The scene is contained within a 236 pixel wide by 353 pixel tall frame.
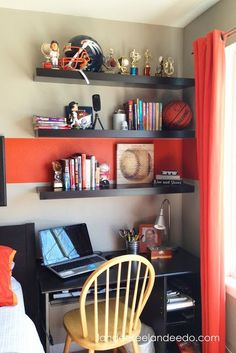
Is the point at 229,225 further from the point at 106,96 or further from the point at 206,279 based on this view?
the point at 106,96

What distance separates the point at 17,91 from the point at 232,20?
5.00 ft

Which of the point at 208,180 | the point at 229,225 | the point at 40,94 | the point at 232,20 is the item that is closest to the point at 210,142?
the point at 208,180

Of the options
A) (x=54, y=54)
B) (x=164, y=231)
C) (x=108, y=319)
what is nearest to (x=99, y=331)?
(x=108, y=319)

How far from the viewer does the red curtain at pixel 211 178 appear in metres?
1.95

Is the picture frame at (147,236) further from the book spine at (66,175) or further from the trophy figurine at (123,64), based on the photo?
the trophy figurine at (123,64)

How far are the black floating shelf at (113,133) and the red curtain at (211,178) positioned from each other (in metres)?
0.30

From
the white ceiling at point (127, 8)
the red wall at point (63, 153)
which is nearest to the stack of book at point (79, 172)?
the red wall at point (63, 153)

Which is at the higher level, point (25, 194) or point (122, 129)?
point (122, 129)

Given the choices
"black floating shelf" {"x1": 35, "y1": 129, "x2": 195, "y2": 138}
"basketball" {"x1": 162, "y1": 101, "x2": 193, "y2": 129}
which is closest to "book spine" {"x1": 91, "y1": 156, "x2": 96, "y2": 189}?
"black floating shelf" {"x1": 35, "y1": 129, "x2": 195, "y2": 138}

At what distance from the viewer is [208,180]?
2.01 metres

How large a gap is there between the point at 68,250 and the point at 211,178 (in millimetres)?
Answer: 1151

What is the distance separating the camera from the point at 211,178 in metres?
1.99

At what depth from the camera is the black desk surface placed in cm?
199

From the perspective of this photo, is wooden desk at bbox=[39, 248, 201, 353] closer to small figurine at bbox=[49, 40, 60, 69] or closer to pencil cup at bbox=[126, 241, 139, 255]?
pencil cup at bbox=[126, 241, 139, 255]
